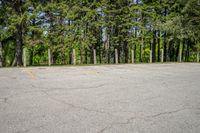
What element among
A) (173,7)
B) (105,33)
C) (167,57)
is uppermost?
(173,7)

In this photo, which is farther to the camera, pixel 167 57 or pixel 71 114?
pixel 167 57

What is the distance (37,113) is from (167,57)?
3890 centimetres

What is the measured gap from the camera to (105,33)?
3478 cm

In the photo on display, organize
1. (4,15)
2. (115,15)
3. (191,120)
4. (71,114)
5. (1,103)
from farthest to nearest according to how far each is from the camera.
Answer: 1. (115,15)
2. (4,15)
3. (1,103)
4. (71,114)
5. (191,120)

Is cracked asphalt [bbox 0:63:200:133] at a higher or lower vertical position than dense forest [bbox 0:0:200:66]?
lower

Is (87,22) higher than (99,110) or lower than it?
higher

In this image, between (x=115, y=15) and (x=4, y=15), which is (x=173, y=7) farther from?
(x=4, y=15)

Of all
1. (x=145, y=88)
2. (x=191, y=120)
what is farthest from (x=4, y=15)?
(x=191, y=120)

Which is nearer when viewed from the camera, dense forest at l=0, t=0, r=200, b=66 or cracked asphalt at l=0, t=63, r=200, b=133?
cracked asphalt at l=0, t=63, r=200, b=133

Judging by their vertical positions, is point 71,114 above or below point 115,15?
below

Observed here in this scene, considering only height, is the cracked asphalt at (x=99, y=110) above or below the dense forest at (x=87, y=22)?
below

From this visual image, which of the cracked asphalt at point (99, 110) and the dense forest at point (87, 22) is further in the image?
the dense forest at point (87, 22)

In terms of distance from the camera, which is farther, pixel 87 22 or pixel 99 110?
pixel 87 22

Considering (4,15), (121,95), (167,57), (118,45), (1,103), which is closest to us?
(1,103)
